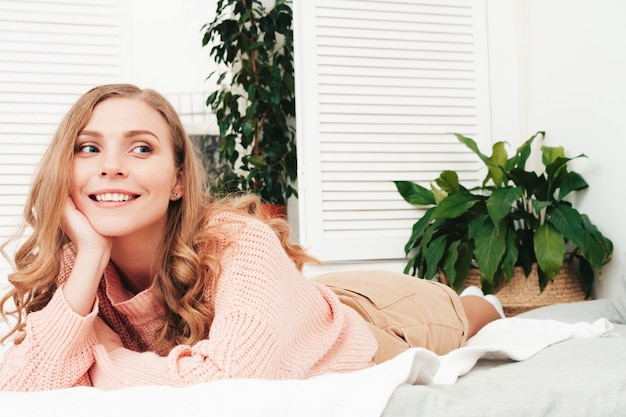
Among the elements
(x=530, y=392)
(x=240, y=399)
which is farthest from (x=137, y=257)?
(x=530, y=392)

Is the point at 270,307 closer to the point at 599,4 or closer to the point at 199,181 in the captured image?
the point at 199,181

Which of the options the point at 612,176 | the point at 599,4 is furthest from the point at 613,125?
the point at 599,4

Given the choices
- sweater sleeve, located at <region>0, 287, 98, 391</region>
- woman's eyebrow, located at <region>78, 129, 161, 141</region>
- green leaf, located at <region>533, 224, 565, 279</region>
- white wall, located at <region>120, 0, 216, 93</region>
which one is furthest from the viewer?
white wall, located at <region>120, 0, 216, 93</region>

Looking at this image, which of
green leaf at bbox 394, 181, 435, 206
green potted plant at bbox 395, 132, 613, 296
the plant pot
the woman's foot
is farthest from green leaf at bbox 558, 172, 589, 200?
the plant pot

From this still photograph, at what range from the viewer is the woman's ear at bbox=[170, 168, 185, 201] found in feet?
4.72

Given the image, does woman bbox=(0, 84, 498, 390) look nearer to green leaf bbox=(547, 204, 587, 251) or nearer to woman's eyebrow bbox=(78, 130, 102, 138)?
woman's eyebrow bbox=(78, 130, 102, 138)

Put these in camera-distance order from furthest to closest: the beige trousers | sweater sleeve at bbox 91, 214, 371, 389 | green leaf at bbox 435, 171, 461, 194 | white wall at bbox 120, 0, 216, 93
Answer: white wall at bbox 120, 0, 216, 93, green leaf at bbox 435, 171, 461, 194, the beige trousers, sweater sleeve at bbox 91, 214, 371, 389

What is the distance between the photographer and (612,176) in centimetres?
270

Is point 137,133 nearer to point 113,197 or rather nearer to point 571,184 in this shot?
point 113,197

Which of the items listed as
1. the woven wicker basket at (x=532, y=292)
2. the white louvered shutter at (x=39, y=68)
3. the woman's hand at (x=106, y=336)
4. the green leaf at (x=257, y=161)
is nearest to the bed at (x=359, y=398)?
the woman's hand at (x=106, y=336)

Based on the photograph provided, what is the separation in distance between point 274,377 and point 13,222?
212cm

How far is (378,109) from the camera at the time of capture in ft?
10.5

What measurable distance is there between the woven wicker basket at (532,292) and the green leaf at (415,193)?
19.8 inches

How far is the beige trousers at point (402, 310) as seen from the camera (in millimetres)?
1689
